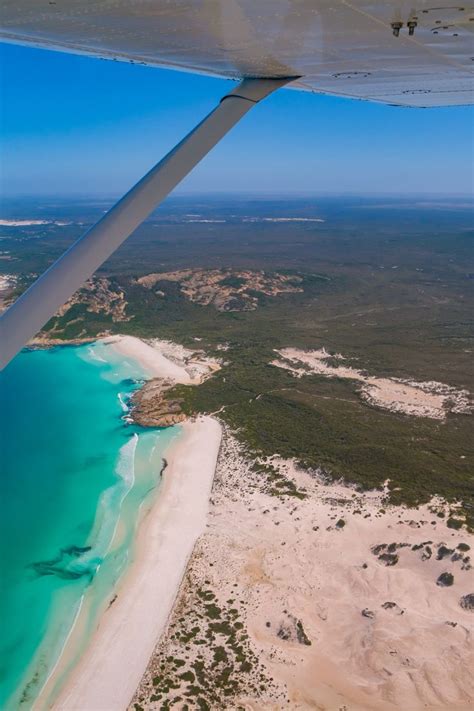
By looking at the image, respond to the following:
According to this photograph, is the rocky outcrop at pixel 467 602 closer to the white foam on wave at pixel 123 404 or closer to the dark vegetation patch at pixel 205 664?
the dark vegetation patch at pixel 205 664

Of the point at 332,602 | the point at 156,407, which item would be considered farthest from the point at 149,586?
the point at 156,407

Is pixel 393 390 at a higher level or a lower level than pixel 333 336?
lower

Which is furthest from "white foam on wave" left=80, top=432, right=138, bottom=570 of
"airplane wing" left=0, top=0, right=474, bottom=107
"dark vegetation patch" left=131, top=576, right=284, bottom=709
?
"airplane wing" left=0, top=0, right=474, bottom=107

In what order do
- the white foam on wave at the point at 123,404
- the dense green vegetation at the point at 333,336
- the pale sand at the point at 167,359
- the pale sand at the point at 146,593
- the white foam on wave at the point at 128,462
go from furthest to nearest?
1. the pale sand at the point at 167,359
2. the white foam on wave at the point at 123,404
3. the dense green vegetation at the point at 333,336
4. the white foam on wave at the point at 128,462
5. the pale sand at the point at 146,593

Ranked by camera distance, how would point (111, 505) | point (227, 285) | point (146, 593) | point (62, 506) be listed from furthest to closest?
1. point (227, 285)
2. point (62, 506)
3. point (111, 505)
4. point (146, 593)

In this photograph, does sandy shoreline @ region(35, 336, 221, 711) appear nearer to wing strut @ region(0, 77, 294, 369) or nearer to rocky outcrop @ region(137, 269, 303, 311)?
wing strut @ region(0, 77, 294, 369)

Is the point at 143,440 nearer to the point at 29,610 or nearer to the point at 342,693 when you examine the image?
the point at 29,610

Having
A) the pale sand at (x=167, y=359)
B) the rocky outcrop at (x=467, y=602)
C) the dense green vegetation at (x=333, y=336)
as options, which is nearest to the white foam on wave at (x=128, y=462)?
the dense green vegetation at (x=333, y=336)

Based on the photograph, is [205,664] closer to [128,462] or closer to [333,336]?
[128,462]
